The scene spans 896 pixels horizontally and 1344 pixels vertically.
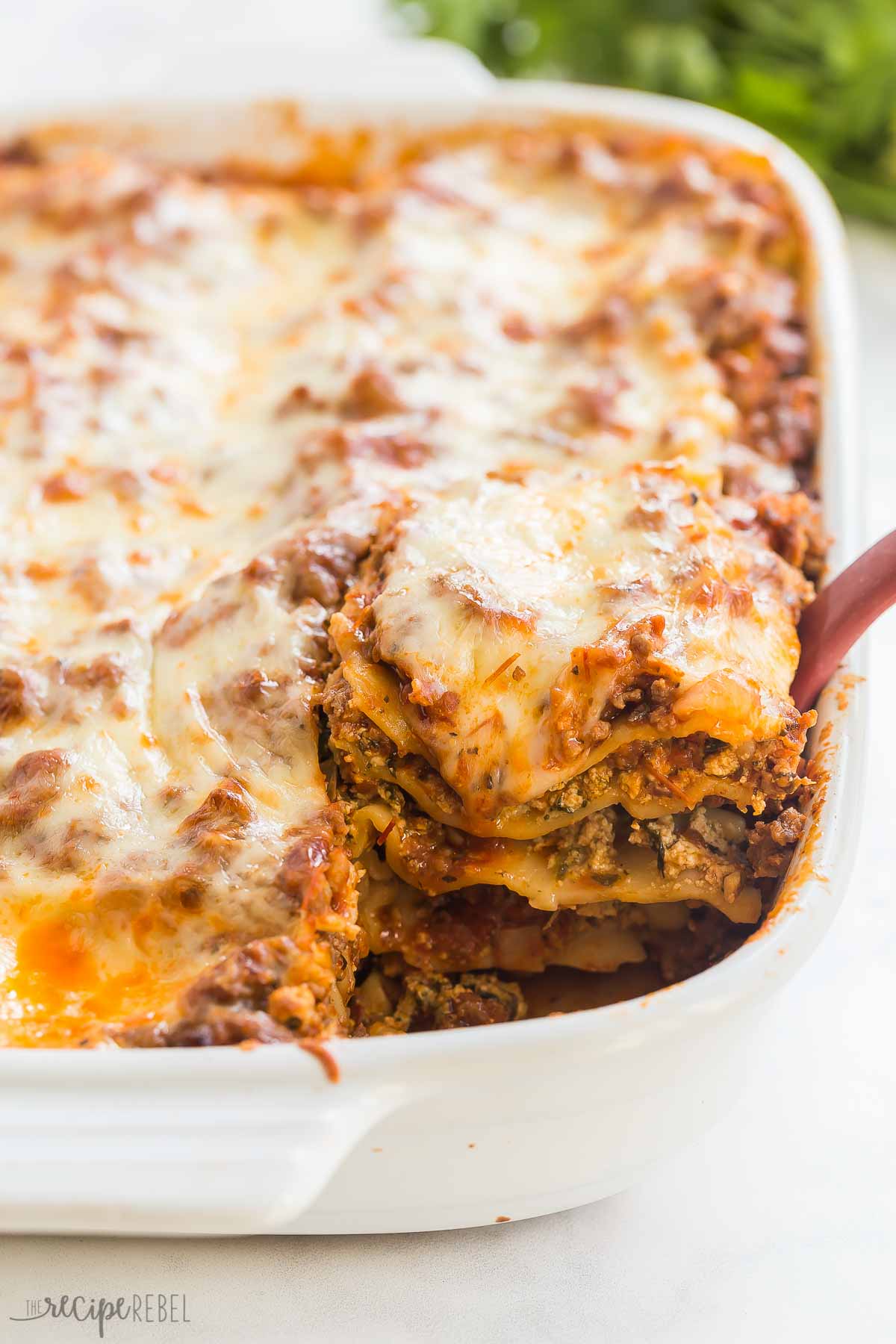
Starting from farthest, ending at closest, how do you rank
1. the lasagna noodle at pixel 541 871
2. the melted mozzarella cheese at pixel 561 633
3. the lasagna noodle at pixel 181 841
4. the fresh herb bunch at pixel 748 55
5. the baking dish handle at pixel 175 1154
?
the fresh herb bunch at pixel 748 55
the lasagna noodle at pixel 541 871
the melted mozzarella cheese at pixel 561 633
the lasagna noodle at pixel 181 841
the baking dish handle at pixel 175 1154

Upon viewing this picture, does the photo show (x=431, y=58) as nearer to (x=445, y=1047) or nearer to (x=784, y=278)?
(x=784, y=278)

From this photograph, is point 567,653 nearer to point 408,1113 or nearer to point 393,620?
point 393,620

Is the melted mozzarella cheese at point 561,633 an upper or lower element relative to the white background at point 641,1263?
upper

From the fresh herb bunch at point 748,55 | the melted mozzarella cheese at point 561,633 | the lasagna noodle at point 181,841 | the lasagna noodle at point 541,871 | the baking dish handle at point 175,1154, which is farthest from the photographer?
the fresh herb bunch at point 748,55

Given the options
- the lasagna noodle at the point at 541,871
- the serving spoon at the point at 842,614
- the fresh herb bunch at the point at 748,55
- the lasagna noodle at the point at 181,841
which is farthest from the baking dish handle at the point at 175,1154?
the fresh herb bunch at the point at 748,55

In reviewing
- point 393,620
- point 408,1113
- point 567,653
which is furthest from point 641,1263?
point 393,620

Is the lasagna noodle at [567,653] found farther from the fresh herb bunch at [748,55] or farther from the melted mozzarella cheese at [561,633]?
the fresh herb bunch at [748,55]
